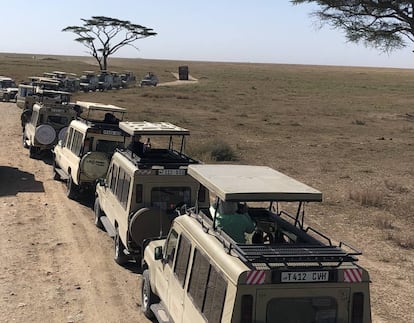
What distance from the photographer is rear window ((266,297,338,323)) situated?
187 inches

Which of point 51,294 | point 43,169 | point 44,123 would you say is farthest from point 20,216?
point 44,123

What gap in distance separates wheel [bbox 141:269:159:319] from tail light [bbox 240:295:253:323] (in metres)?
3.08

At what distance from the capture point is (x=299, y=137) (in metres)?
29.2

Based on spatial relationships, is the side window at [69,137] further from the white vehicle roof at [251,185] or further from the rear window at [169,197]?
the white vehicle roof at [251,185]

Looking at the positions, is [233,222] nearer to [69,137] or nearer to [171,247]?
[171,247]

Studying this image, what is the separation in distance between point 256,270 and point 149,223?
4270mm

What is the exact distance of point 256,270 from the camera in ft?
15.3

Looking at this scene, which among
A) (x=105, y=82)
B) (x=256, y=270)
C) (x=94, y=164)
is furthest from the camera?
(x=105, y=82)

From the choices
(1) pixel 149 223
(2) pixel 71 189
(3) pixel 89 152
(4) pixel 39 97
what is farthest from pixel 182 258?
(4) pixel 39 97

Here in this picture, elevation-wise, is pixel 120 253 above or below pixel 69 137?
below

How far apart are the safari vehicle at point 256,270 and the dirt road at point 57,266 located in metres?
1.62

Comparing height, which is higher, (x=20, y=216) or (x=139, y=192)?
(x=139, y=192)

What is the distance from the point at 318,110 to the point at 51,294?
131 ft

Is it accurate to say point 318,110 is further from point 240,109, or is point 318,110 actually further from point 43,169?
point 43,169
